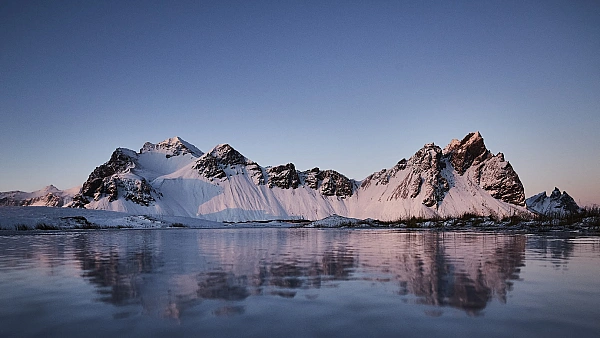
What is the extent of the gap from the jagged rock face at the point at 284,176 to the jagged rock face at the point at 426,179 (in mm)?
46895

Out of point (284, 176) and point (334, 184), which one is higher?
point (284, 176)

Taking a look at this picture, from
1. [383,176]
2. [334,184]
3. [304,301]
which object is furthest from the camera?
[334,184]

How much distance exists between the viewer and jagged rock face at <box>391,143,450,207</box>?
156500mm

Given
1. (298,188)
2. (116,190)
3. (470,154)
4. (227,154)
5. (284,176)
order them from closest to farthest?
1. (116,190)
2. (470,154)
3. (284,176)
4. (298,188)
5. (227,154)

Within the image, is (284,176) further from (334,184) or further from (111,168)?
(111,168)

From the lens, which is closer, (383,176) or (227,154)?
(227,154)

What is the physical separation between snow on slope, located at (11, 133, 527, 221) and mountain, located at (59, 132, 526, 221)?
0.42 meters

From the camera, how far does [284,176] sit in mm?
181750

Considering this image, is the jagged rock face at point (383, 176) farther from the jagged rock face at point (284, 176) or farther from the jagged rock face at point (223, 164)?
the jagged rock face at point (223, 164)

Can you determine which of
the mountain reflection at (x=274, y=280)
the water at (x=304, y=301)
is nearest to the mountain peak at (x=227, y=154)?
the mountain reflection at (x=274, y=280)

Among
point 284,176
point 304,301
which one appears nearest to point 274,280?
point 304,301

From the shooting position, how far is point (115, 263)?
10789 mm

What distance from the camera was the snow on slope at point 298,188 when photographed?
152 m

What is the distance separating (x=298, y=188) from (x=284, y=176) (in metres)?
8.87
